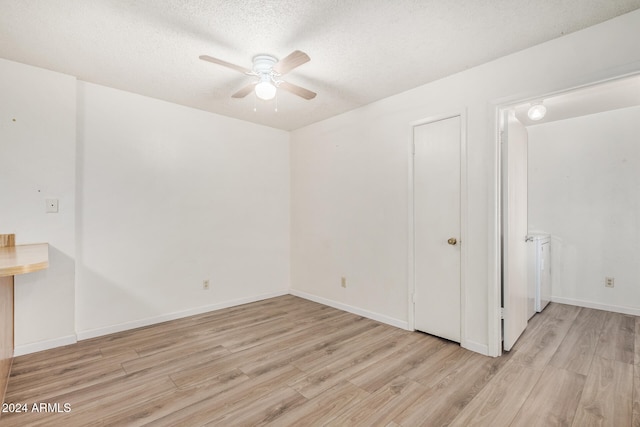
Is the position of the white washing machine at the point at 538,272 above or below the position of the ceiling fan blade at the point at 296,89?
below

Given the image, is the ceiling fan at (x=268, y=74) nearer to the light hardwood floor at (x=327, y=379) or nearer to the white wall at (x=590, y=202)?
the light hardwood floor at (x=327, y=379)

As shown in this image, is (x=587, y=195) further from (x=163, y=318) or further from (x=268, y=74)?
(x=163, y=318)

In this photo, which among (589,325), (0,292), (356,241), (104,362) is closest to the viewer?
(0,292)

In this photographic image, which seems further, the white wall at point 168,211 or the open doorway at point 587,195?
the open doorway at point 587,195

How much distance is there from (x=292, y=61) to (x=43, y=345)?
313 cm

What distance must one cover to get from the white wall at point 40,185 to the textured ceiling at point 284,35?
259 mm

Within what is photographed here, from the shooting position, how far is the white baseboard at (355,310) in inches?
124

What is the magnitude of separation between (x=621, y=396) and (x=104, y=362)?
12.1 ft

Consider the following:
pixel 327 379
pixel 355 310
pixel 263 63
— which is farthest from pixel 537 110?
pixel 327 379

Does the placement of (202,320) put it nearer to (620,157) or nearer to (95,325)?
(95,325)

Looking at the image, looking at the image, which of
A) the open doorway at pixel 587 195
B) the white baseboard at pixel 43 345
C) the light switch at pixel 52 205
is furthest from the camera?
the open doorway at pixel 587 195

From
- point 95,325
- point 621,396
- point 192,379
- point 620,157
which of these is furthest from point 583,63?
point 95,325

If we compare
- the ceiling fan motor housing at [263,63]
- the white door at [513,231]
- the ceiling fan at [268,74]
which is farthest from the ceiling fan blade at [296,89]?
the white door at [513,231]

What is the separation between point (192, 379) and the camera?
2.15m
